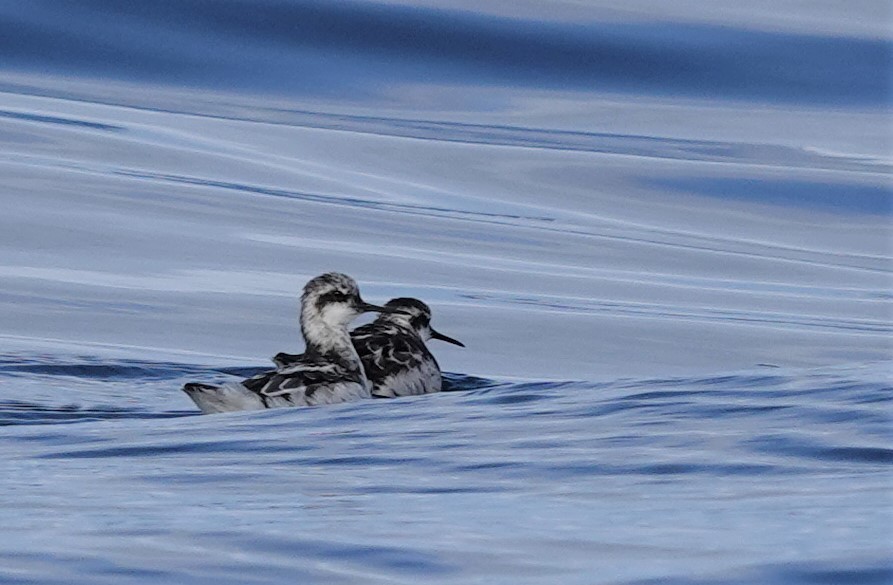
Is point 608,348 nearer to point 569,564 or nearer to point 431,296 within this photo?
point 431,296

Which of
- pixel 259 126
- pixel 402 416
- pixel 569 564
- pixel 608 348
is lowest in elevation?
pixel 569 564

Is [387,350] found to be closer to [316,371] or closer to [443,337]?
[443,337]

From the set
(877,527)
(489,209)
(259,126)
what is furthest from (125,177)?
(877,527)

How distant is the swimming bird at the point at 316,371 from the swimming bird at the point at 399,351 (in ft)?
0.27

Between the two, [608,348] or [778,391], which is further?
[608,348]

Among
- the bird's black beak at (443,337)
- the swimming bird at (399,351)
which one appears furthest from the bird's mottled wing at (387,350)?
the bird's black beak at (443,337)

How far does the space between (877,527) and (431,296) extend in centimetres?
714

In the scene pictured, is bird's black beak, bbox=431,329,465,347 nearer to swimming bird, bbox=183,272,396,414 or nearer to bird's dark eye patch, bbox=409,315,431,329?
bird's dark eye patch, bbox=409,315,431,329

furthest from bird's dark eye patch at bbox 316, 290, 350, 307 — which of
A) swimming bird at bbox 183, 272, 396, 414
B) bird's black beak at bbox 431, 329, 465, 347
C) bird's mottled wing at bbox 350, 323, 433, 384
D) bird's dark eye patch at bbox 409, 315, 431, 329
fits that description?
bird's black beak at bbox 431, 329, 465, 347

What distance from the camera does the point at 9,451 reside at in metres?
6.66

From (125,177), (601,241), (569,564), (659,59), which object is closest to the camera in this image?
(569,564)

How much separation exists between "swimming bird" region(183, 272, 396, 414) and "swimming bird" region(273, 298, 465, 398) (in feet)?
0.27

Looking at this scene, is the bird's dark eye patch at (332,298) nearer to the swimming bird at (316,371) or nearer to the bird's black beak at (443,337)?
the swimming bird at (316,371)

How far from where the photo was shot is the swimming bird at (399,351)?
9320 mm
